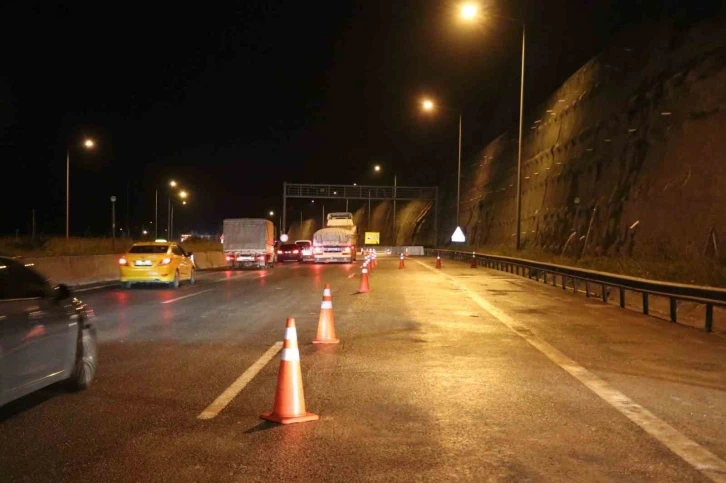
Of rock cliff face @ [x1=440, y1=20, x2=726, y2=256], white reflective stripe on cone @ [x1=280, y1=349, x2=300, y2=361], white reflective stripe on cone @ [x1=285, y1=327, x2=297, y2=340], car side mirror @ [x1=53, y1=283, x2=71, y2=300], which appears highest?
rock cliff face @ [x1=440, y1=20, x2=726, y2=256]

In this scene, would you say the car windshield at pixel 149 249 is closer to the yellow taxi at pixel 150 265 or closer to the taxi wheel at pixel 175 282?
the yellow taxi at pixel 150 265

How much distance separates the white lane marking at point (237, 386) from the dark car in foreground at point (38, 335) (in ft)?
5.01

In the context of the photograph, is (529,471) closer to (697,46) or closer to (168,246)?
(168,246)

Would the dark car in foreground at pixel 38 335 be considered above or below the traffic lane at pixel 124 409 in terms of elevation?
above

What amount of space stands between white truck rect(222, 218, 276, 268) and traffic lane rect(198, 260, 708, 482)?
94.9 feet

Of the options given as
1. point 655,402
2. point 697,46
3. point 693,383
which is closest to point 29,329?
point 655,402

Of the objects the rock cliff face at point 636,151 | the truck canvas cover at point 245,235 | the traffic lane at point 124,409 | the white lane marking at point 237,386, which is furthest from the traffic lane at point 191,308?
the truck canvas cover at point 245,235

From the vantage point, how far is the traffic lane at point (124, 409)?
5.62 metres

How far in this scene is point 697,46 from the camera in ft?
91.5

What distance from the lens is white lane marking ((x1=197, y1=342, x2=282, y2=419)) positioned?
23.7ft

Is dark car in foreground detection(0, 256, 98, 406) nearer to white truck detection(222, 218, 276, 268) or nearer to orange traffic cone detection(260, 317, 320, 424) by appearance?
orange traffic cone detection(260, 317, 320, 424)

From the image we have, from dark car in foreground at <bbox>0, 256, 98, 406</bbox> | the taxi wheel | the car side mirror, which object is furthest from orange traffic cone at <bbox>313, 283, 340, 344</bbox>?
the taxi wheel

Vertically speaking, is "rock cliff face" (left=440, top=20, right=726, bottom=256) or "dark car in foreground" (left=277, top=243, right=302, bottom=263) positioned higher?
"rock cliff face" (left=440, top=20, right=726, bottom=256)

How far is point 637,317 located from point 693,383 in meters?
7.32
